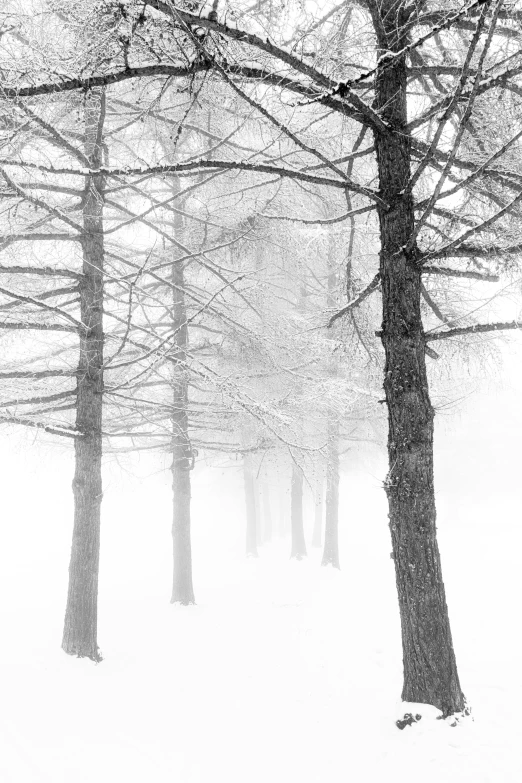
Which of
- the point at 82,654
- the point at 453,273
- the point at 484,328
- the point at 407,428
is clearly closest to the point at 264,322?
the point at 453,273

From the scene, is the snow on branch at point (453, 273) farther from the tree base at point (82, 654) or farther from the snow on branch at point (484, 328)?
the tree base at point (82, 654)

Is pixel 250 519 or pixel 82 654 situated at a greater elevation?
pixel 250 519

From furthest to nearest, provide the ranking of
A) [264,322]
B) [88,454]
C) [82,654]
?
Answer: [264,322]
[88,454]
[82,654]

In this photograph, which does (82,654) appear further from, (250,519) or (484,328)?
(250,519)

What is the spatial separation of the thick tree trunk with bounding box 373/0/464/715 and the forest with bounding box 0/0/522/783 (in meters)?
0.02

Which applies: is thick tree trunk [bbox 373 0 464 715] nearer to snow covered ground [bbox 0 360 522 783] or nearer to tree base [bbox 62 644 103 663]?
snow covered ground [bbox 0 360 522 783]

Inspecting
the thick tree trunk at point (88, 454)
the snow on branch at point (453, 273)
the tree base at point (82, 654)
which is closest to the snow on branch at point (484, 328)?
the snow on branch at point (453, 273)

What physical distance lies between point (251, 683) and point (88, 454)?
130 inches

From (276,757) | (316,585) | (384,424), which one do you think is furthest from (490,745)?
(384,424)

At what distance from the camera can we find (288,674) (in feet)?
20.0

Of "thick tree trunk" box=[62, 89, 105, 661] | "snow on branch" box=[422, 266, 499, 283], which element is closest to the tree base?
"thick tree trunk" box=[62, 89, 105, 661]

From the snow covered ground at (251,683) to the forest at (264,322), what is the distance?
0.11 ft

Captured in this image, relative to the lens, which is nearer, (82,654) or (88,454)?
(82,654)

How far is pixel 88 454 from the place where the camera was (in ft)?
21.3
